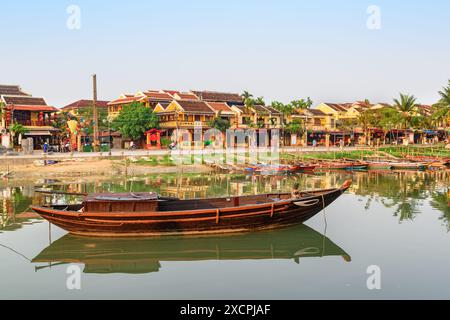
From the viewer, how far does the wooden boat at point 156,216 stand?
42.9ft

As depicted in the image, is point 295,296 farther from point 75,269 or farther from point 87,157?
point 87,157

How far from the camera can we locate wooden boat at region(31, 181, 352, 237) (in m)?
13.1

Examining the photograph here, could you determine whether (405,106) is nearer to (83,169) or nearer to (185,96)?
(185,96)

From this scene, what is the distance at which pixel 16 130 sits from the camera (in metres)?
37.1

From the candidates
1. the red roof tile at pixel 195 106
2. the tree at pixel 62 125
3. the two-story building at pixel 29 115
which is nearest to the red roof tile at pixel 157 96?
the red roof tile at pixel 195 106

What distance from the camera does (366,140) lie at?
61.9 meters

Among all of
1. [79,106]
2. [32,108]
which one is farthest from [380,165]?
[79,106]

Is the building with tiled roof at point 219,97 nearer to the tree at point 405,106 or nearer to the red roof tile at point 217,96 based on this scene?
the red roof tile at point 217,96

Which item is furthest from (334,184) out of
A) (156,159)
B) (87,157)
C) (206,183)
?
(87,157)

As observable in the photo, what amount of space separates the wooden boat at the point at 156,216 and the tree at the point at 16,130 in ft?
86.5

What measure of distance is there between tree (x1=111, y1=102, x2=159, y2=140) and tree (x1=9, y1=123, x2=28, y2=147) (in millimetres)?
10492

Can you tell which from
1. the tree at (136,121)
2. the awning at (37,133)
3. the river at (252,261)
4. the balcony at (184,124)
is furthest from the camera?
the balcony at (184,124)

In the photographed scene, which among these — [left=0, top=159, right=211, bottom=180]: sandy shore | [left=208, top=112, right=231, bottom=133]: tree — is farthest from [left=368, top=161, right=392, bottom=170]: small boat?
[left=208, top=112, right=231, bottom=133]: tree

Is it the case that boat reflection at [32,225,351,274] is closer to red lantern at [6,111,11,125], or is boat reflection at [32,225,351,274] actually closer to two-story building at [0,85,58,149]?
red lantern at [6,111,11,125]
